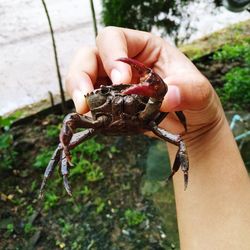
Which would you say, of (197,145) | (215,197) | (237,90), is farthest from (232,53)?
(215,197)

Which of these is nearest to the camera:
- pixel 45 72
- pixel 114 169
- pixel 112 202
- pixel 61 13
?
pixel 112 202

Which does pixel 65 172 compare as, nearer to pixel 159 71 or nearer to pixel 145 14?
pixel 159 71

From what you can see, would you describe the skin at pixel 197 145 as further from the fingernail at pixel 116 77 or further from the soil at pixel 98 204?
the soil at pixel 98 204

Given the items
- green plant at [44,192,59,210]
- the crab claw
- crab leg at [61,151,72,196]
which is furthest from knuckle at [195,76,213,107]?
green plant at [44,192,59,210]

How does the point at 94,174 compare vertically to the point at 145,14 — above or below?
below

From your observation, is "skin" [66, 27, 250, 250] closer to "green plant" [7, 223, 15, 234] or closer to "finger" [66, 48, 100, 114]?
"finger" [66, 48, 100, 114]

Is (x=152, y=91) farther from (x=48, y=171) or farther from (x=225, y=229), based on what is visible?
(x=225, y=229)

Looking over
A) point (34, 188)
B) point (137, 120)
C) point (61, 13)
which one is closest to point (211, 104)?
point (137, 120)
